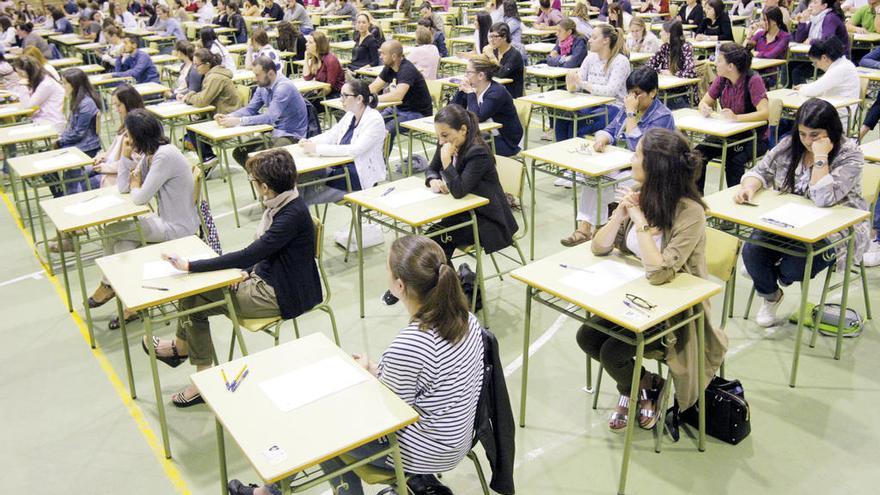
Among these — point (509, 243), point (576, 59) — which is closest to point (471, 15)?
point (576, 59)

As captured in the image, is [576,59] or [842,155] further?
[576,59]

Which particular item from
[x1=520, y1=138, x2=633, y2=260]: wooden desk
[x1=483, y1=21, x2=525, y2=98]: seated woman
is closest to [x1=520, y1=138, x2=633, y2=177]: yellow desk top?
[x1=520, y1=138, x2=633, y2=260]: wooden desk

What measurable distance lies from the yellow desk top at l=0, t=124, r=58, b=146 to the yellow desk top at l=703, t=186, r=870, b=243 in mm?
5523

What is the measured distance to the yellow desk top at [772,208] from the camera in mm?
3393

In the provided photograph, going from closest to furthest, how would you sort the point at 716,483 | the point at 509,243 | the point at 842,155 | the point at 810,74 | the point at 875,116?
the point at 716,483 < the point at 842,155 < the point at 509,243 < the point at 875,116 < the point at 810,74

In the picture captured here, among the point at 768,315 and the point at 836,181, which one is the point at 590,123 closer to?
the point at 768,315

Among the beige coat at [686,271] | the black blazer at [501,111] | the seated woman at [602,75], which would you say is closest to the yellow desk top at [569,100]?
the seated woman at [602,75]

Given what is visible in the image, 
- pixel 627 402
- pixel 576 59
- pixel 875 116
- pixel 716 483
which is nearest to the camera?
pixel 716 483

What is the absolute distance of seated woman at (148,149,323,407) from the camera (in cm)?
343

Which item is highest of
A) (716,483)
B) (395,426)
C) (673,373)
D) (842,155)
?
(842,155)

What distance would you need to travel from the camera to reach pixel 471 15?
15.8m

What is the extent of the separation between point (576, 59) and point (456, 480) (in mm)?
5983

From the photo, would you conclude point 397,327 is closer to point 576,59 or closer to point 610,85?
point 610,85

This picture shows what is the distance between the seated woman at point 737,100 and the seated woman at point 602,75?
0.92m
